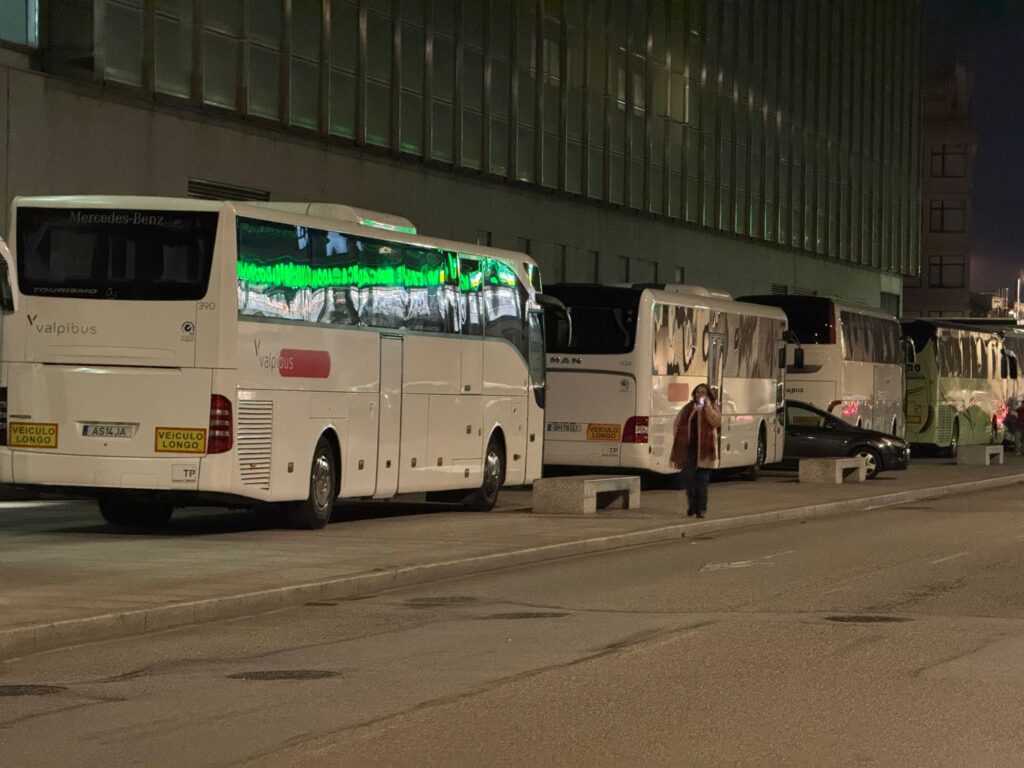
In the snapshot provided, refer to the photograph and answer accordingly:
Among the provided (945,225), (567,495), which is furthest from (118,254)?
(945,225)

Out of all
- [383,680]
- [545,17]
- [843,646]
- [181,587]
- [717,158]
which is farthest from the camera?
[717,158]

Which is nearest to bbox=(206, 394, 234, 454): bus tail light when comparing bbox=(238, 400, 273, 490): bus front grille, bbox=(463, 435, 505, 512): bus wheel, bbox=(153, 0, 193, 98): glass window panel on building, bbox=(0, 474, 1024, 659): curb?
bbox=(238, 400, 273, 490): bus front grille

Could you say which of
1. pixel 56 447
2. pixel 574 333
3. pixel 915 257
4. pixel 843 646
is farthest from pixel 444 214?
pixel 915 257

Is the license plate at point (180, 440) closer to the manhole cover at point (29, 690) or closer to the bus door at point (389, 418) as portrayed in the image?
the bus door at point (389, 418)

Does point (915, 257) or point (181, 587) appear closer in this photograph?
point (181, 587)

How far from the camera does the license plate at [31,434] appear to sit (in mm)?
20250

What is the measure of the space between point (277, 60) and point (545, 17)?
1359 cm

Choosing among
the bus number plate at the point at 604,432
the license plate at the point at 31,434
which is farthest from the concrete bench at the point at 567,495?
the license plate at the point at 31,434

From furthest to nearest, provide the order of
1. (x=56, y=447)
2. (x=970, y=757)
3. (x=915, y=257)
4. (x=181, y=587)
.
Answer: (x=915, y=257), (x=56, y=447), (x=181, y=587), (x=970, y=757)

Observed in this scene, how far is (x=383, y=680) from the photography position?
36.0 feet

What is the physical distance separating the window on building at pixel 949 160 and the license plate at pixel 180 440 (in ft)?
336

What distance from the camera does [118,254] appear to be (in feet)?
66.3

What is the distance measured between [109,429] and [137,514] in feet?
7.78

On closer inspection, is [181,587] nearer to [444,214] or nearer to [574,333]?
[574,333]
